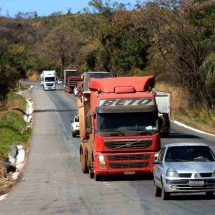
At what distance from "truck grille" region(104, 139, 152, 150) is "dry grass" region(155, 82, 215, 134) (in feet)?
89.6

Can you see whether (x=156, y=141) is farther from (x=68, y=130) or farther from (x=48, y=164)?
(x=68, y=130)

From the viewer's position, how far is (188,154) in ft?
62.5

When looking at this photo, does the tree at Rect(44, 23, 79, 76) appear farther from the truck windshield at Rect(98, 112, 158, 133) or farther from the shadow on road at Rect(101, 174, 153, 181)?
the truck windshield at Rect(98, 112, 158, 133)

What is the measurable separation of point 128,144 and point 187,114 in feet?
134

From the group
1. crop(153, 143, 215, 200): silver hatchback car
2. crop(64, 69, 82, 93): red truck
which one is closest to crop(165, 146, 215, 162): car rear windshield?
crop(153, 143, 215, 200): silver hatchback car

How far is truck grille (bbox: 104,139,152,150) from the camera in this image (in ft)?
78.7

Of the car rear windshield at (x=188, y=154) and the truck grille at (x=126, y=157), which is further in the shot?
the truck grille at (x=126, y=157)

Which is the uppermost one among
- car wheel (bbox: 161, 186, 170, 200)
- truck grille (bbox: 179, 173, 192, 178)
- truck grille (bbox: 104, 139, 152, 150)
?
truck grille (bbox: 179, 173, 192, 178)

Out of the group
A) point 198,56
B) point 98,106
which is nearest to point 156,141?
point 98,106

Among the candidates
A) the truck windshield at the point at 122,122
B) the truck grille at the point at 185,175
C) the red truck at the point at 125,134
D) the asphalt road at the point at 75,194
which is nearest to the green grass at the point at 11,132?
the asphalt road at the point at 75,194

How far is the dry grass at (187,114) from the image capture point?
55.8m

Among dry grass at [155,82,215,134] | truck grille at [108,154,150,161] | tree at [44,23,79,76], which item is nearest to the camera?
truck grille at [108,154,150,161]

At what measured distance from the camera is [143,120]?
2414 cm

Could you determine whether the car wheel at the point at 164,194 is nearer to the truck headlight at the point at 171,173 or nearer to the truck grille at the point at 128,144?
the truck headlight at the point at 171,173
